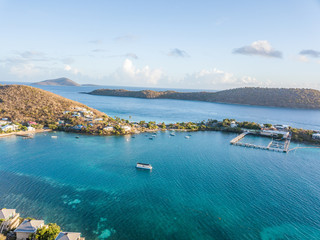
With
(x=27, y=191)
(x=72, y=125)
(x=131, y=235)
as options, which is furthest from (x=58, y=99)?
(x=131, y=235)

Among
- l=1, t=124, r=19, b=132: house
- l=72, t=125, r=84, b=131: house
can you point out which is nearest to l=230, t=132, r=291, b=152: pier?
l=72, t=125, r=84, b=131: house

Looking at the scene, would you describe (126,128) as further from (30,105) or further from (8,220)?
(8,220)

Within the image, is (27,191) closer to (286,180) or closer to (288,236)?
(288,236)

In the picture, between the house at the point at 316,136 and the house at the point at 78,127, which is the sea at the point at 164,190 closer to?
the house at the point at 78,127

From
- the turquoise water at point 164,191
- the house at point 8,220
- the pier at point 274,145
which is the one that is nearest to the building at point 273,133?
the pier at point 274,145

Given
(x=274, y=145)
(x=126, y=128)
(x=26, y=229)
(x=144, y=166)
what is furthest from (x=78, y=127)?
(x=274, y=145)

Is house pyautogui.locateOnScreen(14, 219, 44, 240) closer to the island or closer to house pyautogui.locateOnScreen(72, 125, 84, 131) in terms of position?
the island
